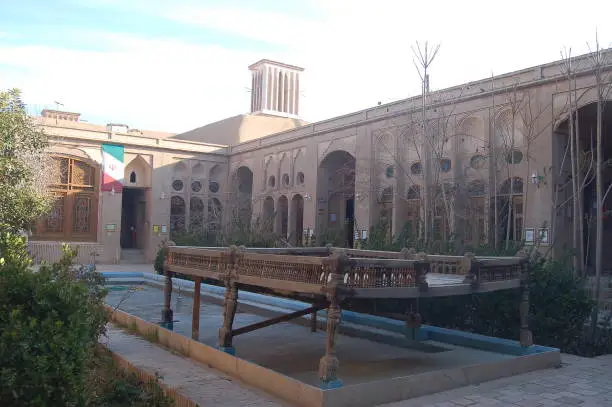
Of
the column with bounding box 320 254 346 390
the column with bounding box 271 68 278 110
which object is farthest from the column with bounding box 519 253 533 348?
the column with bounding box 271 68 278 110

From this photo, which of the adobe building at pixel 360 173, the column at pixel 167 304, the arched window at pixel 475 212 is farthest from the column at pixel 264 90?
the column at pixel 167 304

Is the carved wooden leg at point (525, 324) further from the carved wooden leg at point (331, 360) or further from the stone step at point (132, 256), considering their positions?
the stone step at point (132, 256)

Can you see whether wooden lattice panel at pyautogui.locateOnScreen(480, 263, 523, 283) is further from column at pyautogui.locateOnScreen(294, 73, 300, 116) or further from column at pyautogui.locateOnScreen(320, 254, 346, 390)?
column at pyautogui.locateOnScreen(294, 73, 300, 116)

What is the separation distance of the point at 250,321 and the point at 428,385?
5963 mm

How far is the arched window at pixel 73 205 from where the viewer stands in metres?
27.7

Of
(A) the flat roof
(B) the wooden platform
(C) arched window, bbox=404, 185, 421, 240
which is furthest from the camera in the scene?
(A) the flat roof

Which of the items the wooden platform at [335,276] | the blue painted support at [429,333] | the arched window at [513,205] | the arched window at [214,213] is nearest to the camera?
the wooden platform at [335,276]

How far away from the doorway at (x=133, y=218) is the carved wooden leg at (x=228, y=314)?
24813mm

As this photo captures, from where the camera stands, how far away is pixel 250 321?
479 inches

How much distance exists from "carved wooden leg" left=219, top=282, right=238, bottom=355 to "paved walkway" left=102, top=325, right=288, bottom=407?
15.0 inches

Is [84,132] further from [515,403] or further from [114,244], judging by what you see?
[515,403]

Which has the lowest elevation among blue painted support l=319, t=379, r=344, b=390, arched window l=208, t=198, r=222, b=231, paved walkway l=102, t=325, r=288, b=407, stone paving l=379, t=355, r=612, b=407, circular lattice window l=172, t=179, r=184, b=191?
paved walkway l=102, t=325, r=288, b=407

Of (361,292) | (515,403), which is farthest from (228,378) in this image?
(515,403)

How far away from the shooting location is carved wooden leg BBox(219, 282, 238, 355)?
7.89 meters
